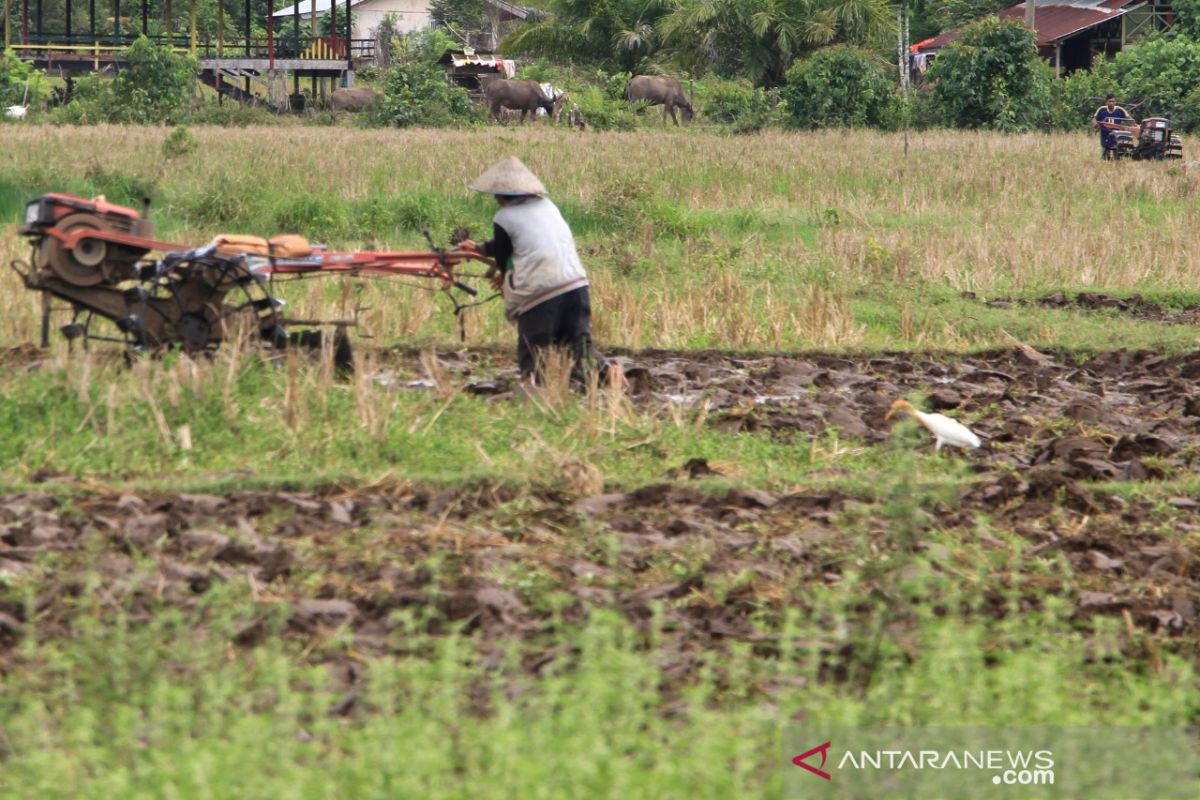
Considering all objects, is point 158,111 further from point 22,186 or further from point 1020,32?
point 1020,32

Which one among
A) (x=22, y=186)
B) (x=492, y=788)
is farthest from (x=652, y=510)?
(x=22, y=186)

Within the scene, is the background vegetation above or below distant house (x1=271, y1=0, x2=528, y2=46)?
below

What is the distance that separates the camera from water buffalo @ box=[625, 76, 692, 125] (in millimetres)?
32438

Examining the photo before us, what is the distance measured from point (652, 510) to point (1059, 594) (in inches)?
67.0

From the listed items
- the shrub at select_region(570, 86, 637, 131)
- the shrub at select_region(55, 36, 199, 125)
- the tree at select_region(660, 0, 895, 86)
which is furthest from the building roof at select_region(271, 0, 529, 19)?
the shrub at select_region(55, 36, 199, 125)

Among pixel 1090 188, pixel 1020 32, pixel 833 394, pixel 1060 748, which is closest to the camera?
pixel 1060 748

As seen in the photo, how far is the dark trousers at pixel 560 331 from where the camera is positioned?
8.65 metres

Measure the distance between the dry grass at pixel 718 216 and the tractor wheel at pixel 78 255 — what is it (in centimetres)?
155

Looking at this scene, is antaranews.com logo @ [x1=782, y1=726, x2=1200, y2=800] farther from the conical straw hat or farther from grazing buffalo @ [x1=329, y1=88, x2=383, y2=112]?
grazing buffalo @ [x1=329, y1=88, x2=383, y2=112]

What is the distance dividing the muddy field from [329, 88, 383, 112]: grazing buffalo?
25320 millimetres

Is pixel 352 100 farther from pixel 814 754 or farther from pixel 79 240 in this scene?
pixel 814 754

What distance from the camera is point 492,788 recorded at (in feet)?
12.1

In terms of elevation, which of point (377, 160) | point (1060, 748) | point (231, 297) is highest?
point (377, 160)

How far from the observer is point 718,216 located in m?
15.7
